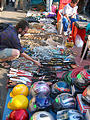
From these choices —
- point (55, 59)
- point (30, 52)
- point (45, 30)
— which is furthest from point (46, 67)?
point (45, 30)

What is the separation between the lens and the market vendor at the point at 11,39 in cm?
321

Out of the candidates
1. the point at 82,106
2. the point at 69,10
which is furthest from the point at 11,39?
the point at 69,10

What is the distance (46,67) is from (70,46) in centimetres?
197

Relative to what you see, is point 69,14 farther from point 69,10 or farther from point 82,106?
point 82,106

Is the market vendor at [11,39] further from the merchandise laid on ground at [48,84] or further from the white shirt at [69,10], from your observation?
the white shirt at [69,10]

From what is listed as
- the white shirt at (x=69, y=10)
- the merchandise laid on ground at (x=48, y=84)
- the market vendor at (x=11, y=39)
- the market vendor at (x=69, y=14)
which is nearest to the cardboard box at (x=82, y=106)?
the merchandise laid on ground at (x=48, y=84)

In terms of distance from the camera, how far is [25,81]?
3311mm

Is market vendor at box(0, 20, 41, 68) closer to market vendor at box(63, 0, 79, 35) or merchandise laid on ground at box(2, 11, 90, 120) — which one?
merchandise laid on ground at box(2, 11, 90, 120)

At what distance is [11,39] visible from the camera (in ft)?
10.8

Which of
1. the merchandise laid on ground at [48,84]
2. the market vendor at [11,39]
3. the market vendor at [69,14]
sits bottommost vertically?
the merchandise laid on ground at [48,84]

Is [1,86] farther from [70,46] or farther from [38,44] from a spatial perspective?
[70,46]

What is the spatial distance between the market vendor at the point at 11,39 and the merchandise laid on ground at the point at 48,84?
43cm

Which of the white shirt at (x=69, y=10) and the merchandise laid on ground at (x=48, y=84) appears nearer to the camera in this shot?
the merchandise laid on ground at (x=48, y=84)

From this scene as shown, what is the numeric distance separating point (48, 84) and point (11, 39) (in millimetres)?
1453
